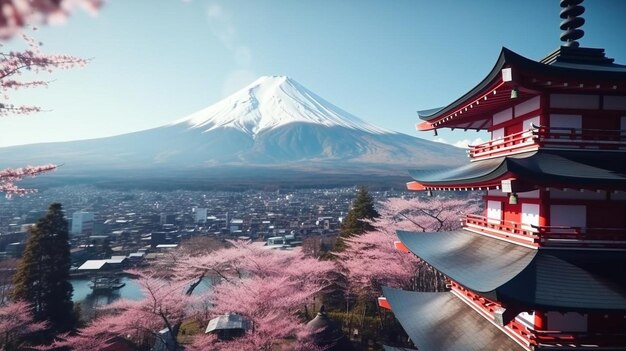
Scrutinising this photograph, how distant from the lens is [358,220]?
25.2 m

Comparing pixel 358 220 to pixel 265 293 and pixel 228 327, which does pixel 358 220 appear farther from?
pixel 265 293

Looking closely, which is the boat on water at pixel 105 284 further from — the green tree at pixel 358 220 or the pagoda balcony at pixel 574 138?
the pagoda balcony at pixel 574 138

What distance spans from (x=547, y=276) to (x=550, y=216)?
1134 millimetres

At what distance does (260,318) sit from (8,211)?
63559 millimetres

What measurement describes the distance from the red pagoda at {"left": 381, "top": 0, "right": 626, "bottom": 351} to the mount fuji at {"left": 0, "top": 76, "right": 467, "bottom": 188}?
81.0m

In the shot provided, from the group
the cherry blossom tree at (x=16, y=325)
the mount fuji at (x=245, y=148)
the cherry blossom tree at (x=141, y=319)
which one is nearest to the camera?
the cherry blossom tree at (x=141, y=319)

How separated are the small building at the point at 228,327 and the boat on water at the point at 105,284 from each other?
12941 mm

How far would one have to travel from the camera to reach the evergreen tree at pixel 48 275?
55.1 ft

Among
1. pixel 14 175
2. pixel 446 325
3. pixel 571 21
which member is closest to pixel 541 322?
pixel 446 325

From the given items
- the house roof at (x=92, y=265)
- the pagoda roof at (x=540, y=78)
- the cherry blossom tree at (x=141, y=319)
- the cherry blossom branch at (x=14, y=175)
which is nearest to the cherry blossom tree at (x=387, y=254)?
the cherry blossom tree at (x=141, y=319)

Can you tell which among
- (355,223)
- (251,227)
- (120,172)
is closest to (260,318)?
(355,223)

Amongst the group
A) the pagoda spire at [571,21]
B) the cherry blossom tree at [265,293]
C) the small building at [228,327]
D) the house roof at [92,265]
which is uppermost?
the pagoda spire at [571,21]

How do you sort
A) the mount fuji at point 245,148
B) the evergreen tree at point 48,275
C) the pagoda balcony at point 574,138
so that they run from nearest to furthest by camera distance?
the pagoda balcony at point 574,138, the evergreen tree at point 48,275, the mount fuji at point 245,148

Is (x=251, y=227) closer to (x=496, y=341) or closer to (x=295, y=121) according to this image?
(x=496, y=341)
